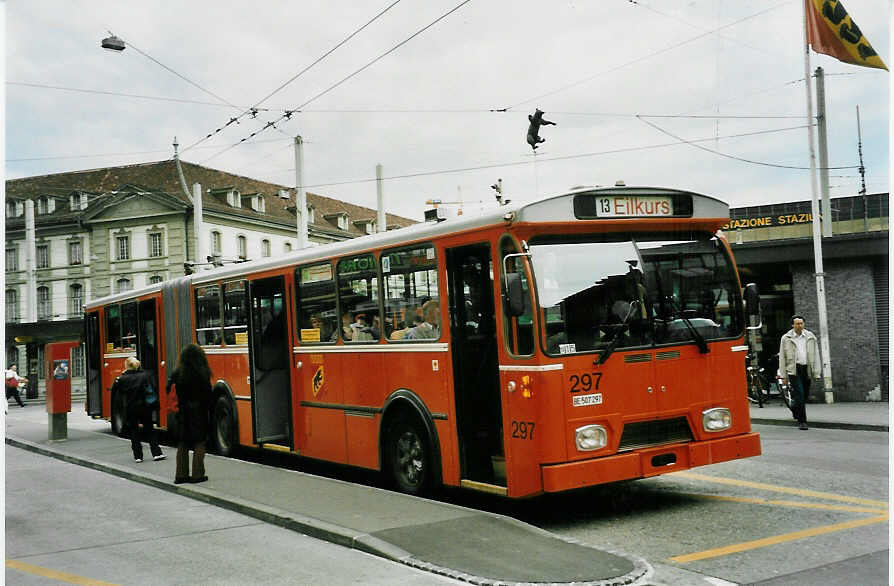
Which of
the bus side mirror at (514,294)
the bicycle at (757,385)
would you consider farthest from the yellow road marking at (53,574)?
the bicycle at (757,385)

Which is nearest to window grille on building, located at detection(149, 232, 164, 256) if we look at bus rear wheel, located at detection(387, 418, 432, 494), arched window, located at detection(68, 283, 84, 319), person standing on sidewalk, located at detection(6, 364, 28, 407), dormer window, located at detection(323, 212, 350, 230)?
arched window, located at detection(68, 283, 84, 319)

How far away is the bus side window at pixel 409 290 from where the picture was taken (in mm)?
9078

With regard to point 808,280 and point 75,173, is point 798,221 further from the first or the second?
point 75,173

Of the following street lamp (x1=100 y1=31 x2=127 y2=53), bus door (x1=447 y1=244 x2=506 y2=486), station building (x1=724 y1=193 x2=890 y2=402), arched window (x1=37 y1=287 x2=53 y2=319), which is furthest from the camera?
arched window (x1=37 y1=287 x2=53 y2=319)

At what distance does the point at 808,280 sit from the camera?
20297 mm

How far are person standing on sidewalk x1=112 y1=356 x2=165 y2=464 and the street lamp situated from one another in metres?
5.03

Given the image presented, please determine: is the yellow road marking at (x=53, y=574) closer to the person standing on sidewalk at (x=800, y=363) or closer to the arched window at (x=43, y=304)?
the person standing on sidewalk at (x=800, y=363)

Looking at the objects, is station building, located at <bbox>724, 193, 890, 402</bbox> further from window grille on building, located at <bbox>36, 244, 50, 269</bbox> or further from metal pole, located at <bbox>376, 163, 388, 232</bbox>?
window grille on building, located at <bbox>36, 244, 50, 269</bbox>

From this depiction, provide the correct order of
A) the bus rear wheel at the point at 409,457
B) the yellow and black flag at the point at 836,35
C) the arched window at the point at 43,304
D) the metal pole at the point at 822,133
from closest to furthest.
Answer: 1. the bus rear wheel at the point at 409,457
2. the yellow and black flag at the point at 836,35
3. the metal pole at the point at 822,133
4. the arched window at the point at 43,304

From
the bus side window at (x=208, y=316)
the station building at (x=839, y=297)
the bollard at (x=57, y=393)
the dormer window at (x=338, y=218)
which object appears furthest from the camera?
the dormer window at (x=338, y=218)

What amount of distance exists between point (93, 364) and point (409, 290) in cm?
1381

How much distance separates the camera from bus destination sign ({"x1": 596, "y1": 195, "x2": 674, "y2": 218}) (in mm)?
8148

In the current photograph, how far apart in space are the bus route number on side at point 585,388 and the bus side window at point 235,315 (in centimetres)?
698

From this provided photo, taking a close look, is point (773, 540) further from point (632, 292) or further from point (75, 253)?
point (75, 253)
